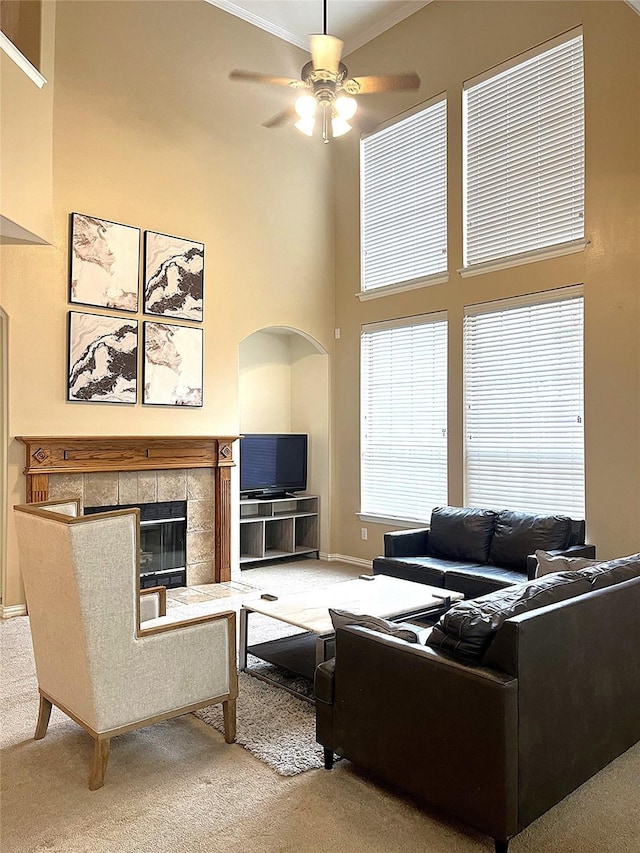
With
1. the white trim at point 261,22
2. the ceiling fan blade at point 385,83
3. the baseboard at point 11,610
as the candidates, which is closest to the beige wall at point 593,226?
the white trim at point 261,22

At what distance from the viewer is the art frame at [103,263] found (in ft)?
17.5

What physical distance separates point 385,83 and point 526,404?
9.06 ft

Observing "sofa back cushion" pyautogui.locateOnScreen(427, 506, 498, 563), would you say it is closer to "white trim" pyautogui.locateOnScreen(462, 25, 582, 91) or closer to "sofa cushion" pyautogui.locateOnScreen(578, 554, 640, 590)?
"sofa cushion" pyautogui.locateOnScreen(578, 554, 640, 590)

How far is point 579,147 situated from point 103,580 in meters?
4.85

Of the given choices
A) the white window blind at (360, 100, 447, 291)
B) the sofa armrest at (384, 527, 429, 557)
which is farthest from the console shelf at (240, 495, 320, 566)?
the white window blind at (360, 100, 447, 291)

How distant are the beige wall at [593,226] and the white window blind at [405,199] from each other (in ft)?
0.59

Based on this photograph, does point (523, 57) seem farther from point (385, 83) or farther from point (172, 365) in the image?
point (172, 365)

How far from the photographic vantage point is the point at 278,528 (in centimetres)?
741

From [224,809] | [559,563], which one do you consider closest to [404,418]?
[559,563]

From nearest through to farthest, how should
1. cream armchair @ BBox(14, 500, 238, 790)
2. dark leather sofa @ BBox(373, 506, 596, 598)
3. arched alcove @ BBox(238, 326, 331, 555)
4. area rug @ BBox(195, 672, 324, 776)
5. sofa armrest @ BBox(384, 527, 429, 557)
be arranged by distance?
cream armchair @ BBox(14, 500, 238, 790) → area rug @ BBox(195, 672, 324, 776) → dark leather sofa @ BBox(373, 506, 596, 598) → sofa armrest @ BBox(384, 527, 429, 557) → arched alcove @ BBox(238, 326, 331, 555)

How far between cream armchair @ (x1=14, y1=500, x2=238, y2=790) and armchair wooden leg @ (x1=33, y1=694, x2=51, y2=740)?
14 cm

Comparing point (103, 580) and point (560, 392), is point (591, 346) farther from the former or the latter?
point (103, 580)

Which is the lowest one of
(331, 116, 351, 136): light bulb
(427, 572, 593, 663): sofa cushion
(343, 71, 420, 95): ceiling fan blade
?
(427, 572, 593, 663): sofa cushion

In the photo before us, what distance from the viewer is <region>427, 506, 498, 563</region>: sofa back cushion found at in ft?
17.0
